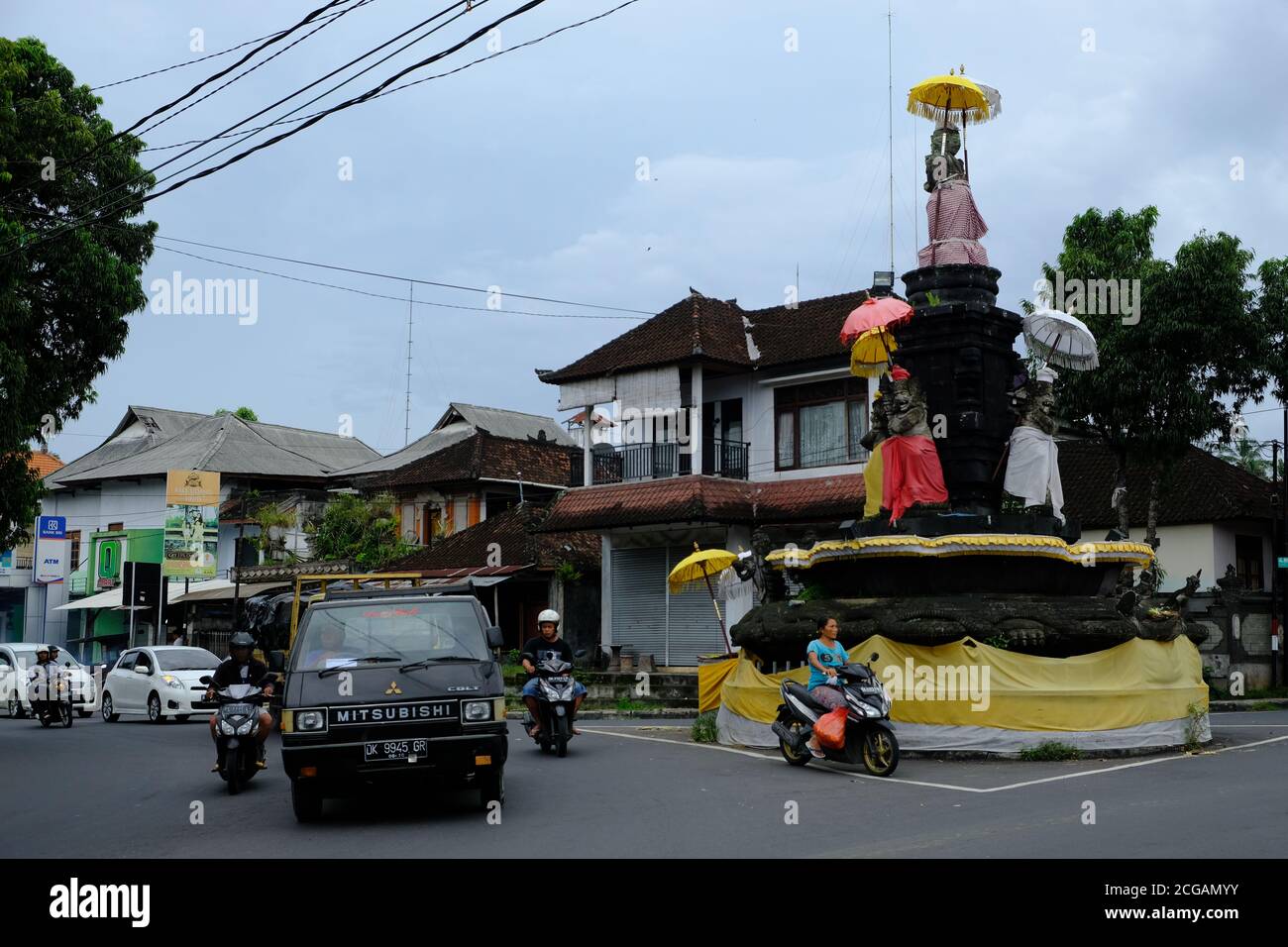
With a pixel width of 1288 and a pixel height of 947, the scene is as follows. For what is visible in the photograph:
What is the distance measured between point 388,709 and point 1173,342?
883 inches

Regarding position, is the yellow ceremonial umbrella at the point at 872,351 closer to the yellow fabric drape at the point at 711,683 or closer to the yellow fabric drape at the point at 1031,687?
the yellow fabric drape at the point at 711,683

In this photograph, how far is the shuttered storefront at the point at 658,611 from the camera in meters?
31.4

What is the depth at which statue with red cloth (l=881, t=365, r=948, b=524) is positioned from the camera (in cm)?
1784

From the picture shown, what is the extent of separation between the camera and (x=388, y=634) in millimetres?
11594

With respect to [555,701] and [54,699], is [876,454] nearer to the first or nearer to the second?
[555,701]

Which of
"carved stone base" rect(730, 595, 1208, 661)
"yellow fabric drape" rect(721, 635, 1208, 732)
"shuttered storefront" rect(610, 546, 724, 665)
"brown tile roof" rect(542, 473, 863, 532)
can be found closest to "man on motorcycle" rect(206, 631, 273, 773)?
"yellow fabric drape" rect(721, 635, 1208, 732)

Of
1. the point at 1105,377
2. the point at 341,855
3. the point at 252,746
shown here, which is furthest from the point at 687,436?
the point at 341,855

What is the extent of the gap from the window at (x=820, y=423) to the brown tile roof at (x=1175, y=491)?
742 cm

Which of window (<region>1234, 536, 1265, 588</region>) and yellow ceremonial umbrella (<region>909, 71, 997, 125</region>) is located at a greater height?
yellow ceremonial umbrella (<region>909, 71, 997, 125</region>)

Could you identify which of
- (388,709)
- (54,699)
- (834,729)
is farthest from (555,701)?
(54,699)

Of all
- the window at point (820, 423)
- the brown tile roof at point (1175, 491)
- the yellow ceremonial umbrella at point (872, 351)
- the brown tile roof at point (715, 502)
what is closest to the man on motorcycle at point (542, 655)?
the yellow ceremonial umbrella at point (872, 351)

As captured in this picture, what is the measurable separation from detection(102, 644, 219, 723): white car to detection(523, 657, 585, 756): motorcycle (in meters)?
10.3

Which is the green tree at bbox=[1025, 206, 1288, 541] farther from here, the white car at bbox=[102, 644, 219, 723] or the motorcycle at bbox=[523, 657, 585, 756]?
the white car at bbox=[102, 644, 219, 723]
